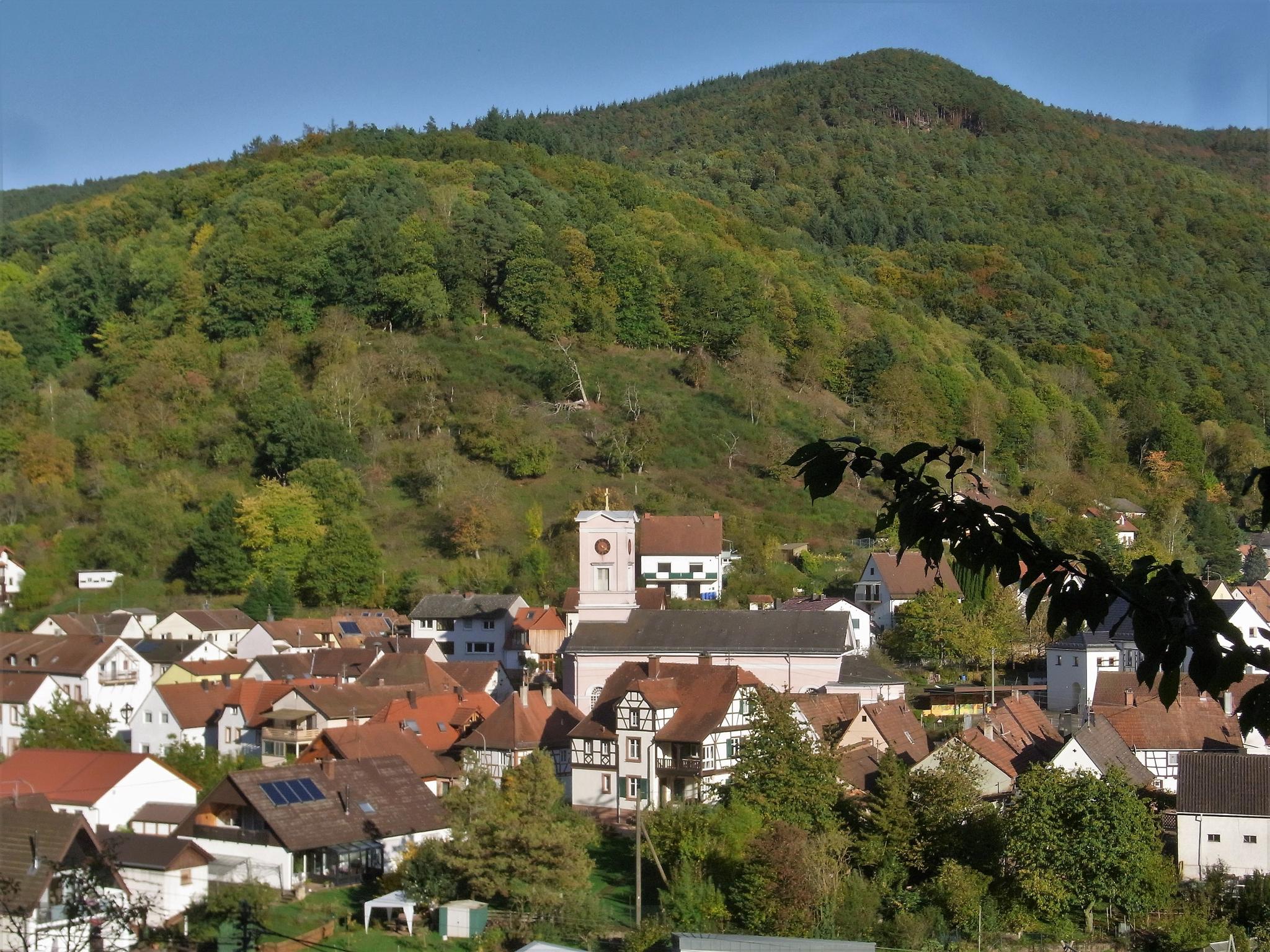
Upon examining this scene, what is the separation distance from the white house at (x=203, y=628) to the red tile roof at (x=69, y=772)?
38.3ft

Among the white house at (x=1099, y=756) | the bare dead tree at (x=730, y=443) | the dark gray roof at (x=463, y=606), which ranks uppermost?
the bare dead tree at (x=730, y=443)

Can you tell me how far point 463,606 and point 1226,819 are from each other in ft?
58.2

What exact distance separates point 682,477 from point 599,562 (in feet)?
41.1

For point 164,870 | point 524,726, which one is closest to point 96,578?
point 524,726

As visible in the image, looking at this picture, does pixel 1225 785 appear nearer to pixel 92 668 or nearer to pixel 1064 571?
pixel 1064 571

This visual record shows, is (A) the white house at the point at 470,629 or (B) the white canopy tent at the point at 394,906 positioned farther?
(A) the white house at the point at 470,629

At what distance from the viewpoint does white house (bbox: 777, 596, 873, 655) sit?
27453 millimetres

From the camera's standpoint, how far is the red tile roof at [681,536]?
32406 millimetres

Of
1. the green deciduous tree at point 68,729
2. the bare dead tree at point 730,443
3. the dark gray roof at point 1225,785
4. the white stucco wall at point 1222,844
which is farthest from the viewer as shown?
the bare dead tree at point 730,443

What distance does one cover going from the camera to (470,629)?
29.9m

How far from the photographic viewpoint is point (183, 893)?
13039 mm

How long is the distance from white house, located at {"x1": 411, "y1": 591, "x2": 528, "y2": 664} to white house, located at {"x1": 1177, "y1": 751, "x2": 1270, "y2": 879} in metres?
15.9

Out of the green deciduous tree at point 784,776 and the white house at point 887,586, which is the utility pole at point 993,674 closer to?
the white house at point 887,586

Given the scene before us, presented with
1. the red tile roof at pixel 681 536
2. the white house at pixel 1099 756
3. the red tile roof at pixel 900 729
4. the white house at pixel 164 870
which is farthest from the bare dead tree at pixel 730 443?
the white house at pixel 164 870
